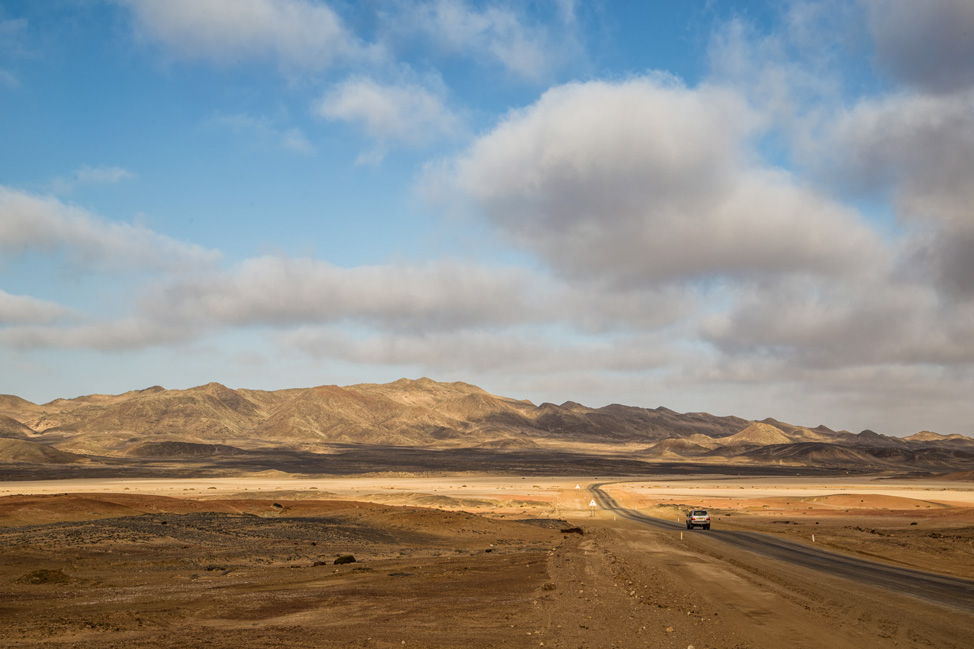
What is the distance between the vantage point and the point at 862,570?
2788 centimetres

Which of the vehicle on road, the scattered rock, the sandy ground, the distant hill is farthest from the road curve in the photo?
the distant hill

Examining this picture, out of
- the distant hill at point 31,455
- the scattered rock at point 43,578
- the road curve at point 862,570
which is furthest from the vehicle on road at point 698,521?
the distant hill at point 31,455

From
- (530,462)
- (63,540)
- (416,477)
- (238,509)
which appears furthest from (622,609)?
(530,462)

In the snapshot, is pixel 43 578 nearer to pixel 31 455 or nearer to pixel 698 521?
pixel 698 521

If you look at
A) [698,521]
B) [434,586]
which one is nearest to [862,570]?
[434,586]

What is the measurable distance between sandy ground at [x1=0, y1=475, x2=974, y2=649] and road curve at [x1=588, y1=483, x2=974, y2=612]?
1.30 metres

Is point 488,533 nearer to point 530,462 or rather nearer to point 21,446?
point 530,462

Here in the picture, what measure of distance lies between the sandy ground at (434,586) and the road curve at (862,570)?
1.30 m

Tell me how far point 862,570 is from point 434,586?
1665 centimetres

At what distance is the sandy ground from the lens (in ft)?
52.3

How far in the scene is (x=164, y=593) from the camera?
2131 cm

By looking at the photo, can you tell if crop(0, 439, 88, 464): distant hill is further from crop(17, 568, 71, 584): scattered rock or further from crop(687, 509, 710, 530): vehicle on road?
crop(17, 568, 71, 584): scattered rock

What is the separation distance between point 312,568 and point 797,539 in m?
27.5

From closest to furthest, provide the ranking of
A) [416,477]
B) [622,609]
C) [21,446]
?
[622,609], [416,477], [21,446]
